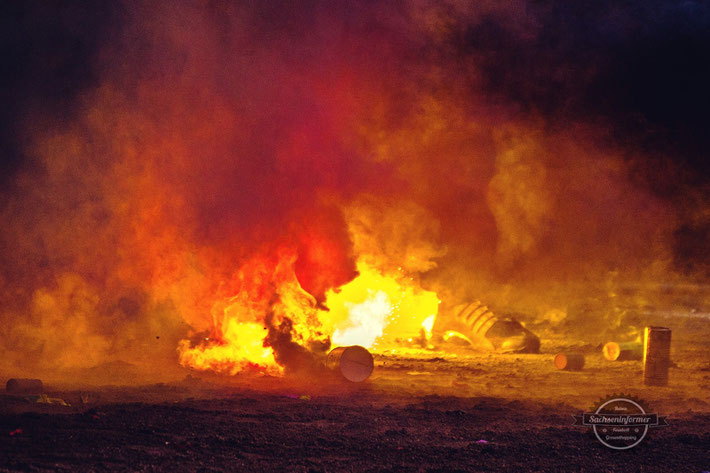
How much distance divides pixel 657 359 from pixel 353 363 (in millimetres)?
4636

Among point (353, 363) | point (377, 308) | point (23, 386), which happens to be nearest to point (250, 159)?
point (377, 308)

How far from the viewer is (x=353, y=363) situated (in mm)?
9570

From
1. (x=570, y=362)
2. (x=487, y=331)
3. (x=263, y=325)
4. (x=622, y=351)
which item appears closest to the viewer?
(x=263, y=325)

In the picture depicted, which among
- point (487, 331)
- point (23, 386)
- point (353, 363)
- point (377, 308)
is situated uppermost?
point (377, 308)

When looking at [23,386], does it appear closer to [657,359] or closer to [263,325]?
[263,325]

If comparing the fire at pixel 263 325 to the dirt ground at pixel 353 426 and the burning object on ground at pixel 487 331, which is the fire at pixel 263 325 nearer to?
the dirt ground at pixel 353 426

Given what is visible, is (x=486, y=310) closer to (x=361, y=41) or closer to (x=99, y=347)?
(x=361, y=41)

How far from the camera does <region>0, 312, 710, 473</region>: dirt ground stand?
5.80 meters

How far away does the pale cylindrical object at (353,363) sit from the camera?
31.3 ft

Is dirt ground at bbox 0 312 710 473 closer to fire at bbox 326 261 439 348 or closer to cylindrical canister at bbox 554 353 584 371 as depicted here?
cylindrical canister at bbox 554 353 584 371

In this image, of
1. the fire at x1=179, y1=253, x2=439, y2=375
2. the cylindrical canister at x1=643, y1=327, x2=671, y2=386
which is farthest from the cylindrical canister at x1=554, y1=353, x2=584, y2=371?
the fire at x1=179, y1=253, x2=439, y2=375

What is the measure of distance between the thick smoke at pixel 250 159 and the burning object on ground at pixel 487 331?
57.0 inches

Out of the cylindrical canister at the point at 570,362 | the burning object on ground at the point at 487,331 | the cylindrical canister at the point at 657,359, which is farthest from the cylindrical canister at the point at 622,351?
the cylindrical canister at the point at 657,359

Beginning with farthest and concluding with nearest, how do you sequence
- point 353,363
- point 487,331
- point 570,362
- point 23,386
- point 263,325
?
point 487,331
point 570,362
point 263,325
point 353,363
point 23,386
